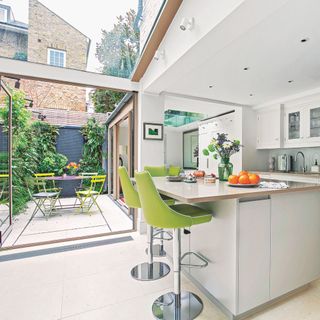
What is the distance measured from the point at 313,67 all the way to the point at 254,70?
0.74m

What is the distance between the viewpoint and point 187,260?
207 cm

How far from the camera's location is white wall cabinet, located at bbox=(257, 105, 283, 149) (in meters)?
4.20

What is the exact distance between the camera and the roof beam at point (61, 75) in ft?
9.04

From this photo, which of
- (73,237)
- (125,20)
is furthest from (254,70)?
(73,237)

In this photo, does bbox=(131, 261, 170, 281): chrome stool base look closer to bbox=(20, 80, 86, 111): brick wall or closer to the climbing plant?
bbox=(20, 80, 86, 111): brick wall

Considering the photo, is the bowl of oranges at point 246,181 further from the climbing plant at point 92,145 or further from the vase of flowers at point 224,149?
the climbing plant at point 92,145

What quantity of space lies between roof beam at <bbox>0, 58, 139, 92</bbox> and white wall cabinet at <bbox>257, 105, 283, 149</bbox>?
2.87m

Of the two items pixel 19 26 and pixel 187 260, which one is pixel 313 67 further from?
pixel 19 26

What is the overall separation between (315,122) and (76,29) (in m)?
4.12

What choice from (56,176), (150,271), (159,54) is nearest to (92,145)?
(56,176)

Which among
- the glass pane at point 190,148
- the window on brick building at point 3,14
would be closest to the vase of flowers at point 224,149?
the window on brick building at point 3,14

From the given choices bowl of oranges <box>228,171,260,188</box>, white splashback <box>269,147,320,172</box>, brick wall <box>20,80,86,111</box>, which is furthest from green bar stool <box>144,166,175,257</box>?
brick wall <box>20,80,86,111</box>

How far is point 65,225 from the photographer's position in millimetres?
3867

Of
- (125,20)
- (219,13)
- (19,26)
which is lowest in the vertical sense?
→ (219,13)
